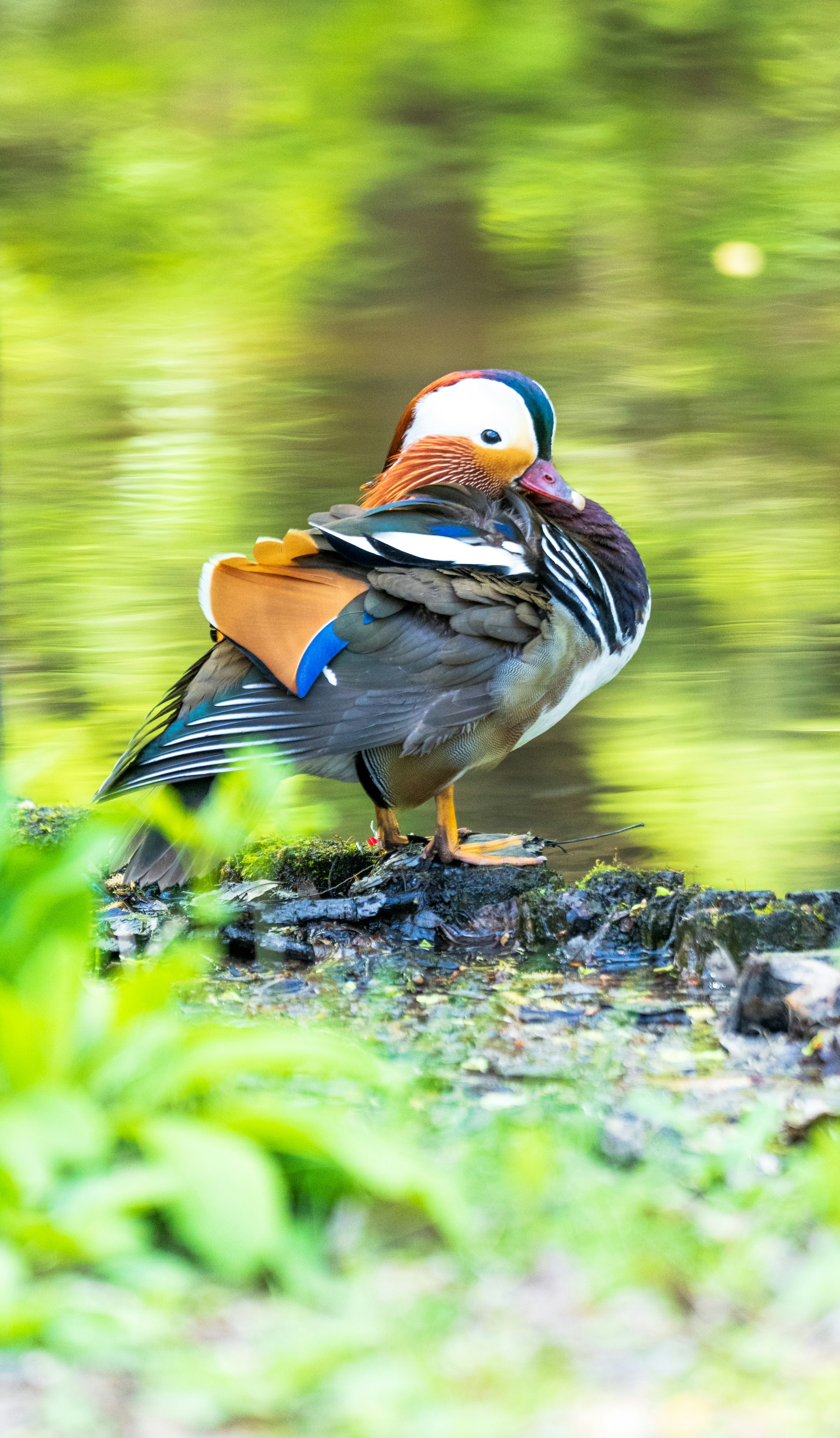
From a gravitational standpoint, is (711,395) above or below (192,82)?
below

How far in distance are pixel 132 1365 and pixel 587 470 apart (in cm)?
341

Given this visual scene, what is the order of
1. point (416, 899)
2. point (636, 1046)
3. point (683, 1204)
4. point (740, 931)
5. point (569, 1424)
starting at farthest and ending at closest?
point (416, 899) < point (740, 931) < point (636, 1046) < point (683, 1204) < point (569, 1424)

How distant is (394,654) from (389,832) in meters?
0.43

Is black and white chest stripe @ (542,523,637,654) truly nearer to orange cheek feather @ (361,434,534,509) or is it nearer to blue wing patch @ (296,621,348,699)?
orange cheek feather @ (361,434,534,509)

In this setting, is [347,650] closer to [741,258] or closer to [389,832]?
[389,832]

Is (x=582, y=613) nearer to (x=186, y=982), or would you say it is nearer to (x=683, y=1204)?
(x=186, y=982)

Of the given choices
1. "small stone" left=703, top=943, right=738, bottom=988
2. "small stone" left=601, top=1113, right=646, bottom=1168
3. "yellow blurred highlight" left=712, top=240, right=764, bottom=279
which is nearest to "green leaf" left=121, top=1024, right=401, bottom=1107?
"small stone" left=601, top=1113, right=646, bottom=1168

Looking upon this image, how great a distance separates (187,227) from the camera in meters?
4.20

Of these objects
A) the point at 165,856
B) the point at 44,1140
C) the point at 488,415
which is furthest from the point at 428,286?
the point at 44,1140

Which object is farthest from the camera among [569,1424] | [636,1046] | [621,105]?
[621,105]

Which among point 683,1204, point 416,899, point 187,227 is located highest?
point 187,227

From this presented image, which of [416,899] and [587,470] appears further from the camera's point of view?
[587,470]

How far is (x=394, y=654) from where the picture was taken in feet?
6.01

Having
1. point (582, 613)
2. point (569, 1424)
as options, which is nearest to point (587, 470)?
point (582, 613)
